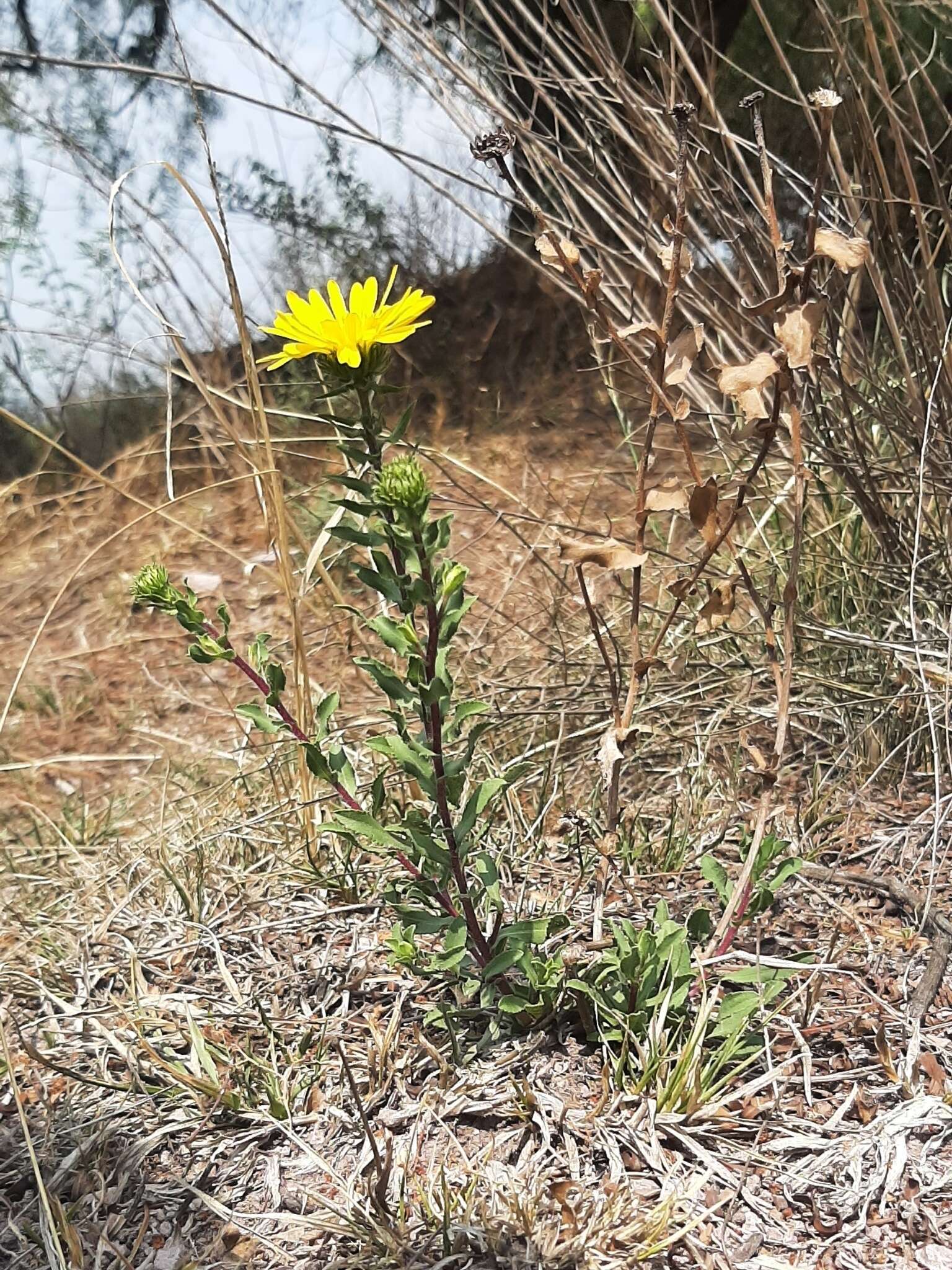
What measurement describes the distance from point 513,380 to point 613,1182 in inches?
140

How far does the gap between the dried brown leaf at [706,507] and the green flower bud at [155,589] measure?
1.67 feet

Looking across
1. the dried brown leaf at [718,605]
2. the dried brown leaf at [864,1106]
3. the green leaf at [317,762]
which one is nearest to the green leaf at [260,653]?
the green leaf at [317,762]

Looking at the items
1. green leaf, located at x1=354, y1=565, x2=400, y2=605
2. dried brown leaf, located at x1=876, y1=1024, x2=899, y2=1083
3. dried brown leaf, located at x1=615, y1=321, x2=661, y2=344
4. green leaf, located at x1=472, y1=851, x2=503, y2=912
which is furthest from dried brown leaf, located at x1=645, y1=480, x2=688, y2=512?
dried brown leaf, located at x1=876, y1=1024, x2=899, y2=1083

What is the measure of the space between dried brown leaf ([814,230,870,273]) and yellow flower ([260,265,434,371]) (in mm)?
326

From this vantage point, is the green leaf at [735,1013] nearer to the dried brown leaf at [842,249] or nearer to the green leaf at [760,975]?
the green leaf at [760,975]

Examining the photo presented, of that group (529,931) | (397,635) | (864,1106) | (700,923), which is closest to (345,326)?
(397,635)

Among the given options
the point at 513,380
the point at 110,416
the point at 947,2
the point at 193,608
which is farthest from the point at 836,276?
the point at 110,416

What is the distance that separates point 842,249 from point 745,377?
0.41ft

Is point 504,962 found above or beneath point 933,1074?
above

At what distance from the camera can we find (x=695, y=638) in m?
1.76

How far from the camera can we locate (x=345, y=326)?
745 millimetres

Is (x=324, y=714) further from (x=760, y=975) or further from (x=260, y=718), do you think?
(x=760, y=975)

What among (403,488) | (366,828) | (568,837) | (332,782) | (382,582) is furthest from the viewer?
(568,837)

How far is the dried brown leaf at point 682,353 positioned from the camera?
2.79ft
